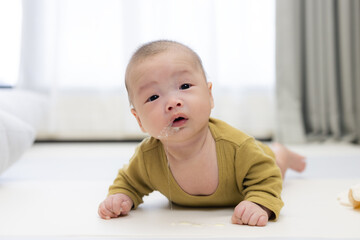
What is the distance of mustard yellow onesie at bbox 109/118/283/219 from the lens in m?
0.89

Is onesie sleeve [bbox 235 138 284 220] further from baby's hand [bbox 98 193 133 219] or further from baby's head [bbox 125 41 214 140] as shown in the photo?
baby's hand [bbox 98 193 133 219]

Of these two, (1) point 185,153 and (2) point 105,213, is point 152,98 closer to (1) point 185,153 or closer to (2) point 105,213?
(1) point 185,153

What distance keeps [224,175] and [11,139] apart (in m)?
0.65

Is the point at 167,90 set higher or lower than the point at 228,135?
higher

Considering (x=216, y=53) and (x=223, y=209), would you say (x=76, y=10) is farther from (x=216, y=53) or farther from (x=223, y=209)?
(x=223, y=209)

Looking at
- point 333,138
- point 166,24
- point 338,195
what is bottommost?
point 333,138

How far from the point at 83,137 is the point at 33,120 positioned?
843mm

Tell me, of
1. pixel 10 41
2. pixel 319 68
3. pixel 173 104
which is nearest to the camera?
pixel 173 104

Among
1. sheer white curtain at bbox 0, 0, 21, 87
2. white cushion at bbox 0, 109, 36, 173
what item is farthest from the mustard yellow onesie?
sheer white curtain at bbox 0, 0, 21, 87

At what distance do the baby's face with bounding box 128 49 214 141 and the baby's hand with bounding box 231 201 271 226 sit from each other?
0.57 ft

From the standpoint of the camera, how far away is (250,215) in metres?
0.82

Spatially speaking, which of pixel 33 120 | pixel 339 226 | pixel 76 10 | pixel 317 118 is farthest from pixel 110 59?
pixel 339 226

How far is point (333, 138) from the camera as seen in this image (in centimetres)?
242

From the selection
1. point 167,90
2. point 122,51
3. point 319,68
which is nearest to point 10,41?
point 122,51
